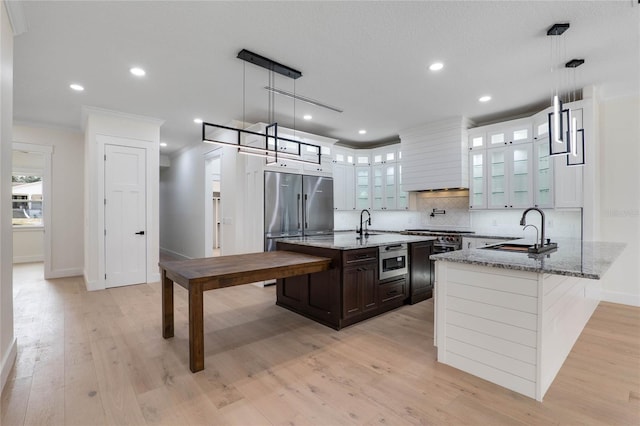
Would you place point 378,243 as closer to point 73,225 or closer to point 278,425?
point 278,425

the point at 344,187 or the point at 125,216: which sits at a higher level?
the point at 344,187

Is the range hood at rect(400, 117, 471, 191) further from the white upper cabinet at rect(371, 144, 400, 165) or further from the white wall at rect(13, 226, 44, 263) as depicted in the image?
the white wall at rect(13, 226, 44, 263)

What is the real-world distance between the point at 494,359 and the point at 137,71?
4.39 metres

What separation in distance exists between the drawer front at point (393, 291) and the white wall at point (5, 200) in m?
3.32

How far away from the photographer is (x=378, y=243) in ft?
11.6

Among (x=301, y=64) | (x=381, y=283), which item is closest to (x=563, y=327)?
(x=381, y=283)

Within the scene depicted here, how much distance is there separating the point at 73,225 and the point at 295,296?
5034 mm

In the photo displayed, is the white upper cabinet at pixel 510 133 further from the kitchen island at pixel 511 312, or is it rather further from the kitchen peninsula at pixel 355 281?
the kitchen island at pixel 511 312

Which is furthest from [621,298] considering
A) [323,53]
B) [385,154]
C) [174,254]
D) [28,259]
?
[28,259]

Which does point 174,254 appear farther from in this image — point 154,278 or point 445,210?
point 445,210

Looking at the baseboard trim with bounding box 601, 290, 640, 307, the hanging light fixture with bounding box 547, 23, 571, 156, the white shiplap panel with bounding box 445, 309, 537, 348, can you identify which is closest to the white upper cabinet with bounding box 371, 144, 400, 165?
the hanging light fixture with bounding box 547, 23, 571, 156

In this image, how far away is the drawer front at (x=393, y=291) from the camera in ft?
12.0

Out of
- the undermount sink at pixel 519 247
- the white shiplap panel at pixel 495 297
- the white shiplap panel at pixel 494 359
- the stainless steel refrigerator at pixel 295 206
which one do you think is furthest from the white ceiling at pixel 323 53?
the white shiplap panel at pixel 494 359

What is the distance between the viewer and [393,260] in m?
3.76
